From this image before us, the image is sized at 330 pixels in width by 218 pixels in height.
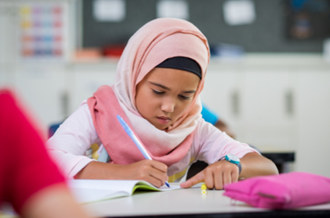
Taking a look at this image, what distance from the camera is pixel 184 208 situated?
0.66 meters

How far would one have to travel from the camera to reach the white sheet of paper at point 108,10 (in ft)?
12.5

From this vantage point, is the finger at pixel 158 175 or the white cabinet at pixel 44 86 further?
the white cabinet at pixel 44 86

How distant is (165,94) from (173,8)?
114 inches

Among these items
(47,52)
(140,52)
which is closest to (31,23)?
(47,52)

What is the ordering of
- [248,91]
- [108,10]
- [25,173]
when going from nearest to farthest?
[25,173]
[248,91]
[108,10]

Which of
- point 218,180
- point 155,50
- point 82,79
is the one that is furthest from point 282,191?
point 82,79

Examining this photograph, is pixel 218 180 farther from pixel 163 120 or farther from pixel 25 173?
pixel 25 173

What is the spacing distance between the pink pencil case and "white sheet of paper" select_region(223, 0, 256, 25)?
3349 millimetres

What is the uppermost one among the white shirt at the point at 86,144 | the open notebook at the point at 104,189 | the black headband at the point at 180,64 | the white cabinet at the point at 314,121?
the black headband at the point at 180,64

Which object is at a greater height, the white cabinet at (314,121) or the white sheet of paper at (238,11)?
the white sheet of paper at (238,11)

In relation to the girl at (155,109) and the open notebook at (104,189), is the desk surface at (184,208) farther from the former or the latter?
the girl at (155,109)

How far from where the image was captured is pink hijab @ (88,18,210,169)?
119cm

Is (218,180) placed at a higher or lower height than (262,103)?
higher

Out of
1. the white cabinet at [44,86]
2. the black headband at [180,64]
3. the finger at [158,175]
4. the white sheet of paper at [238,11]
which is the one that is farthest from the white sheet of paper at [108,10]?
the finger at [158,175]
